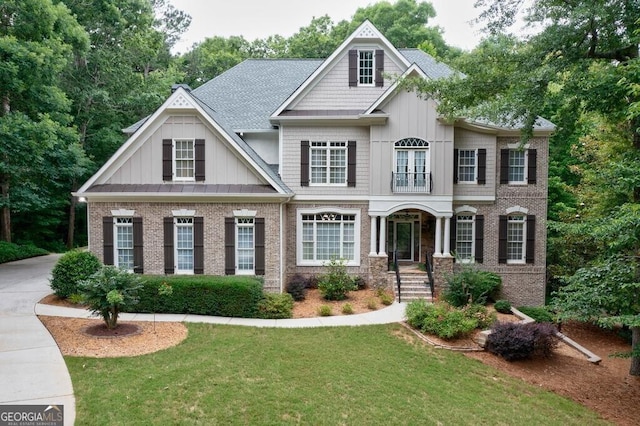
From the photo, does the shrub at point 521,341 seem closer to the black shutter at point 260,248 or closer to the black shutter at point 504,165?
the black shutter at point 504,165

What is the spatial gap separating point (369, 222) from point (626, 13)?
32.3 ft

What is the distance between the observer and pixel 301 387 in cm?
732

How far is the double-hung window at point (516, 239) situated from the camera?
53.1 feet

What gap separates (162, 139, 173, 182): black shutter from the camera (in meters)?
13.9

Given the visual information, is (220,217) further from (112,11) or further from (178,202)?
(112,11)

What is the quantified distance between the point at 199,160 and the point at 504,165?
1203 cm

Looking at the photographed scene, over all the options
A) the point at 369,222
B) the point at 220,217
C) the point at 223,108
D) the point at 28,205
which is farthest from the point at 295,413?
the point at 28,205

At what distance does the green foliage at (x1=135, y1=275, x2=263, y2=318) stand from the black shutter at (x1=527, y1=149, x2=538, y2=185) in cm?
1196

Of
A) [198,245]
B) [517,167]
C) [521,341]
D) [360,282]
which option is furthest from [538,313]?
[198,245]

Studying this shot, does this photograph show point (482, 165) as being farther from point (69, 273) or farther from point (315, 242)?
point (69, 273)

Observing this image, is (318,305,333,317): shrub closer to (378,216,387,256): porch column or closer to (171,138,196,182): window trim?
(378,216,387,256): porch column

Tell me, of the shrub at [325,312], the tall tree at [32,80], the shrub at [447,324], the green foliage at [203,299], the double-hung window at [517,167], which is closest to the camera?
→ the shrub at [447,324]

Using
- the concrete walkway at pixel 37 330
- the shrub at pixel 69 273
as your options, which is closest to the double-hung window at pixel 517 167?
the concrete walkway at pixel 37 330

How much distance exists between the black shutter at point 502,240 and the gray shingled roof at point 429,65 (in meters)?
6.82
